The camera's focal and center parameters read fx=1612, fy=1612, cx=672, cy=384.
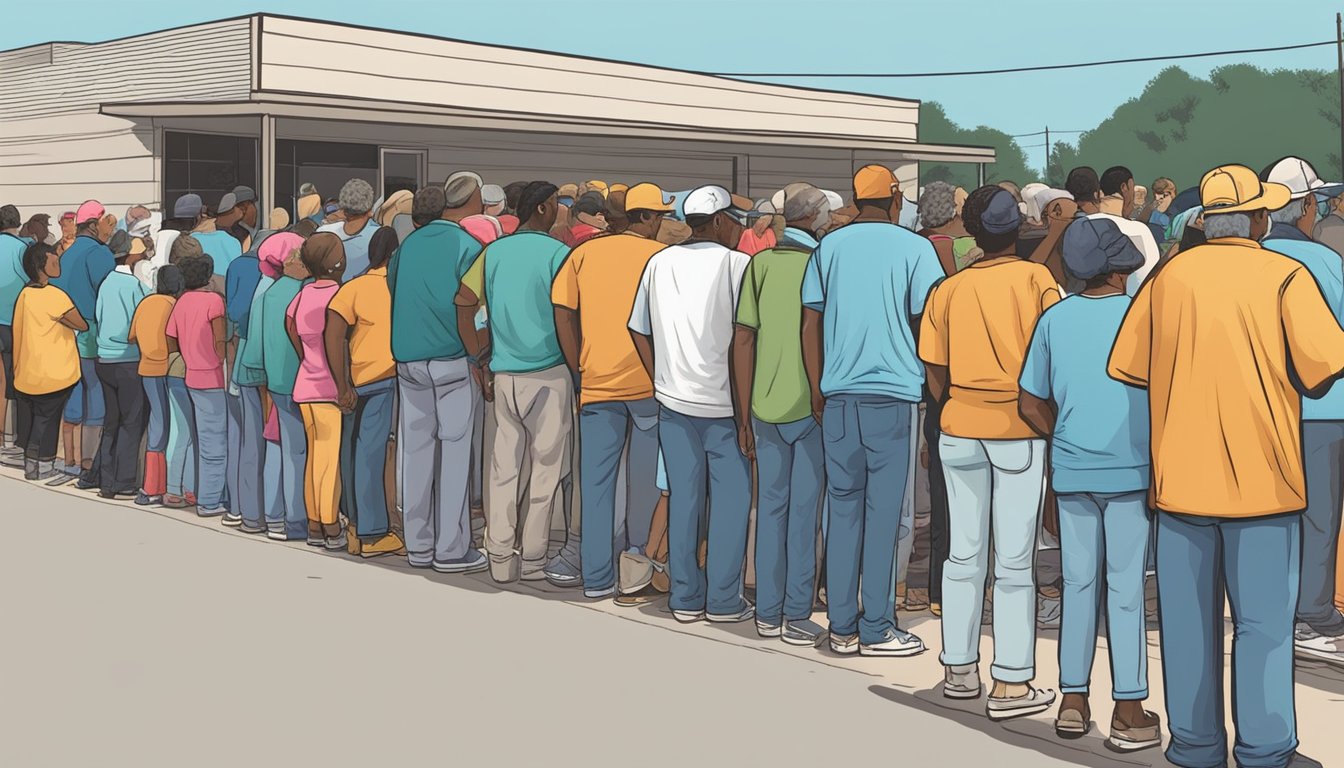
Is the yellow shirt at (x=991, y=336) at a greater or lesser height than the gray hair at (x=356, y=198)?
lesser

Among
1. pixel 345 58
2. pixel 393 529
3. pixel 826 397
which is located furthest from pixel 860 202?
pixel 345 58

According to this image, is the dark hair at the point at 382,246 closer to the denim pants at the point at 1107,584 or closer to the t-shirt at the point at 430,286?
the t-shirt at the point at 430,286

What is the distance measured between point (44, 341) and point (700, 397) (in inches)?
271

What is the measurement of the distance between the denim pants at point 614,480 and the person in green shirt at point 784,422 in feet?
3.34

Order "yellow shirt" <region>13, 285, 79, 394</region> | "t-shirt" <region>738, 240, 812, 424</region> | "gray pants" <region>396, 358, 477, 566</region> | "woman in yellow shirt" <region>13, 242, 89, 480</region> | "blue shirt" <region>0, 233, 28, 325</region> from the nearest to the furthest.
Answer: "t-shirt" <region>738, 240, 812, 424</region>, "gray pants" <region>396, 358, 477, 566</region>, "woman in yellow shirt" <region>13, 242, 89, 480</region>, "yellow shirt" <region>13, 285, 79, 394</region>, "blue shirt" <region>0, 233, 28, 325</region>

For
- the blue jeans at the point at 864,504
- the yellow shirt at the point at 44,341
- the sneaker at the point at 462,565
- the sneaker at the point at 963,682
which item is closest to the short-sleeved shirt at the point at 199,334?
the yellow shirt at the point at 44,341

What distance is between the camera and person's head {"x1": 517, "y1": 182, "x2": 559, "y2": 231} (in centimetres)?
898

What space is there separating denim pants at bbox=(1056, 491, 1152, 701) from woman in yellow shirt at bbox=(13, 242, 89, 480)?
8845 millimetres

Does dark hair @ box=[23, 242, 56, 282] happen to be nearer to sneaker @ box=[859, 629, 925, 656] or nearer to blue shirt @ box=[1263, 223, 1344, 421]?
sneaker @ box=[859, 629, 925, 656]

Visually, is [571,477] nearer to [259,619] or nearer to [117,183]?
[259,619]

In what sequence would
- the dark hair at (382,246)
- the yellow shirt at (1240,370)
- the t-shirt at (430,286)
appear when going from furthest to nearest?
the dark hair at (382,246)
the t-shirt at (430,286)
the yellow shirt at (1240,370)

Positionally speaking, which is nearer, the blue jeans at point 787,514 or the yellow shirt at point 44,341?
the blue jeans at point 787,514

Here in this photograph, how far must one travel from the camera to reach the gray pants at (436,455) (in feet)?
31.2

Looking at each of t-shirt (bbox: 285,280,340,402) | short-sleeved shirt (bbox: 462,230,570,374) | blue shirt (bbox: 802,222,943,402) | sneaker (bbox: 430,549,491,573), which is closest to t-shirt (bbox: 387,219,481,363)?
short-sleeved shirt (bbox: 462,230,570,374)
